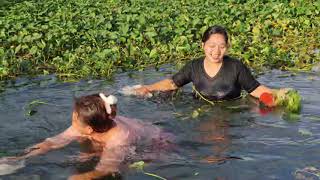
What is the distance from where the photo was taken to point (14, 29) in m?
11.1

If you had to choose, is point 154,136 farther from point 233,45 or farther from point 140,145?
point 233,45

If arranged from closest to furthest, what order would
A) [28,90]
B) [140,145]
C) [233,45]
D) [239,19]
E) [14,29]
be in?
[140,145] < [28,90] < [233,45] < [14,29] < [239,19]

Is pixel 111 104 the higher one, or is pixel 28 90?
pixel 111 104

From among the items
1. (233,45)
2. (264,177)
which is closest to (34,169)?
(264,177)

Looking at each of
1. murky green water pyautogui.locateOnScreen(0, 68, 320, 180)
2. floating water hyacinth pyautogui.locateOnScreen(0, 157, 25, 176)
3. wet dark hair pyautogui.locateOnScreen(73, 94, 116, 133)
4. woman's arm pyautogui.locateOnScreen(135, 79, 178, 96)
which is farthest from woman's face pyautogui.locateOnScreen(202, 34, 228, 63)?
floating water hyacinth pyautogui.locateOnScreen(0, 157, 25, 176)

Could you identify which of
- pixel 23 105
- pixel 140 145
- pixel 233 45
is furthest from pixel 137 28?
pixel 140 145

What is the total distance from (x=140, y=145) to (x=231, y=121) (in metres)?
1.42

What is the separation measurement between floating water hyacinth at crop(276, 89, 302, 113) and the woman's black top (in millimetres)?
391

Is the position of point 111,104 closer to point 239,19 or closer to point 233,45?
point 233,45

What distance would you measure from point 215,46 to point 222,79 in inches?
20.4

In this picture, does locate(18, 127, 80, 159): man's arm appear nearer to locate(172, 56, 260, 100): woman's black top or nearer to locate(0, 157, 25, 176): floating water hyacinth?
locate(0, 157, 25, 176): floating water hyacinth

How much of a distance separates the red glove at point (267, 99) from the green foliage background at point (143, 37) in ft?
9.07

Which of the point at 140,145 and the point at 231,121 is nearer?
the point at 140,145

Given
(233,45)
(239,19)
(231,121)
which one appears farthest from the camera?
(239,19)
